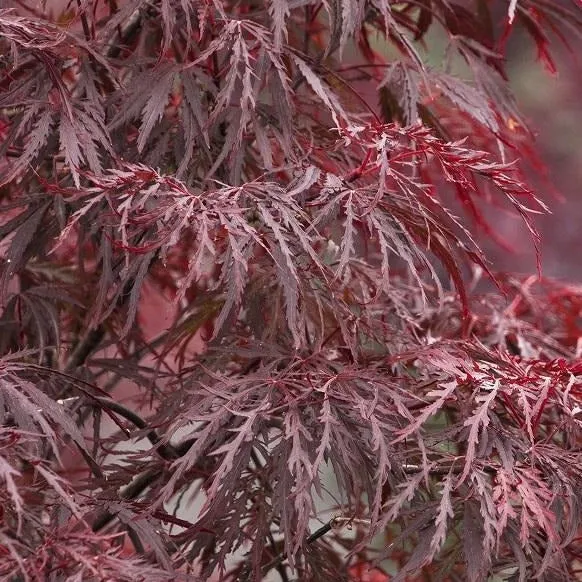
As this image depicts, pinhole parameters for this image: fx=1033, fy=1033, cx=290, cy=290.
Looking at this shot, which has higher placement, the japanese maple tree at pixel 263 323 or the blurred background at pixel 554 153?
the japanese maple tree at pixel 263 323

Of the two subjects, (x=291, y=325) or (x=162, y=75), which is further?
(x=162, y=75)

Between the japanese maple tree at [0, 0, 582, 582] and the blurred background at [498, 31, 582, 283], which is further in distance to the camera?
the blurred background at [498, 31, 582, 283]

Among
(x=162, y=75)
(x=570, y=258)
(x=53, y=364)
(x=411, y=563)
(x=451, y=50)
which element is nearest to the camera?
(x=411, y=563)

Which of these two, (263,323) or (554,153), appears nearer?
(263,323)

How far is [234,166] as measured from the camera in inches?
39.1

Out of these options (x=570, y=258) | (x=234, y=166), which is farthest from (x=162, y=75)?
(x=570, y=258)

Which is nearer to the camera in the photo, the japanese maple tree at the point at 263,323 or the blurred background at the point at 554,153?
the japanese maple tree at the point at 263,323

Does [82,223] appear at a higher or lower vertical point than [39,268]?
higher

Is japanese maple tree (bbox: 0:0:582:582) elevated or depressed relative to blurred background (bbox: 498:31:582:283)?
elevated

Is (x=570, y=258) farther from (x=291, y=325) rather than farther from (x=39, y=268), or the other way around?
(x=291, y=325)

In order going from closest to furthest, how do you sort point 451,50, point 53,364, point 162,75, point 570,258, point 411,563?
1. point 411,563
2. point 162,75
3. point 451,50
4. point 53,364
5. point 570,258

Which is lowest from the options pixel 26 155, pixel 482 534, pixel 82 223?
pixel 482 534

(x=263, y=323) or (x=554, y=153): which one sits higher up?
(x=263, y=323)

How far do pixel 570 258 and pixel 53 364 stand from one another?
2.19 m
